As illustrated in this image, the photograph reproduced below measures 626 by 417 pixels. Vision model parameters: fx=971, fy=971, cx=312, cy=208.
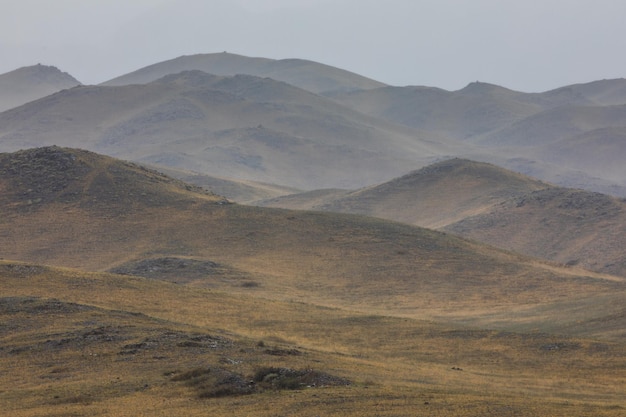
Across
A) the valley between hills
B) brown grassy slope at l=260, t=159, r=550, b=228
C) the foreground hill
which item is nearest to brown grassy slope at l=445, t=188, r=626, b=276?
the foreground hill

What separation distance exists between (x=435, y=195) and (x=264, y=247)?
66.8 m

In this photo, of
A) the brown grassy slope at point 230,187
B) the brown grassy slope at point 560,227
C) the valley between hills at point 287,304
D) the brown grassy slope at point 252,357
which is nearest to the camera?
the brown grassy slope at point 252,357

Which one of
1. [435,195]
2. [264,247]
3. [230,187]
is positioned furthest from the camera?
[230,187]

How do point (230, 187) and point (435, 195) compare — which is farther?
point (230, 187)

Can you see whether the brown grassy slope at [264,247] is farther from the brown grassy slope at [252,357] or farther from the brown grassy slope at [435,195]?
the brown grassy slope at [435,195]

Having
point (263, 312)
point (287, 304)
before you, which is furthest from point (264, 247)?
point (263, 312)

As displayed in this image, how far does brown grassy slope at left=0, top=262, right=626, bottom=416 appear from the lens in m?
31.0

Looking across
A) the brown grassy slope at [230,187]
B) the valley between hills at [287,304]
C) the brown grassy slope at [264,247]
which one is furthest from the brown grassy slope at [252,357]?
the brown grassy slope at [230,187]

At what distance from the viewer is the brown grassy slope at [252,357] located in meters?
31.0

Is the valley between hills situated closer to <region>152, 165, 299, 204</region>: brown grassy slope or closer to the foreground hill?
the foreground hill

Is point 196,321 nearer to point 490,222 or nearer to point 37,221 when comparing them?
point 37,221

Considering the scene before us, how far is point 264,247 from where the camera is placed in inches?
3455

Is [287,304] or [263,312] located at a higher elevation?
[263,312]

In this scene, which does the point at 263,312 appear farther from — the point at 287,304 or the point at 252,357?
the point at 252,357
